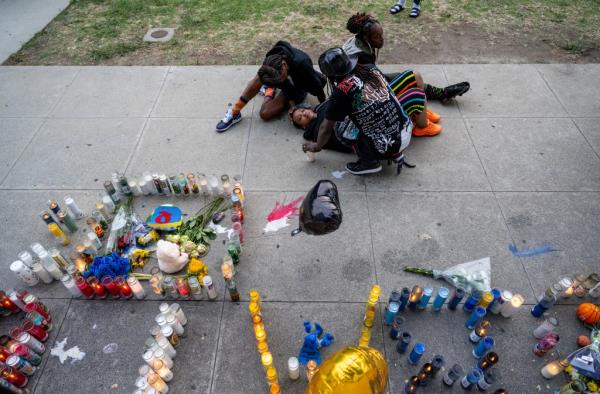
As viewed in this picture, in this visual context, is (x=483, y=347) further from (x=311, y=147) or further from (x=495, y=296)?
(x=311, y=147)

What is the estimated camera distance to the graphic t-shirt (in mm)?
3639

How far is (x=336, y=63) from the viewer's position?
3.45 meters

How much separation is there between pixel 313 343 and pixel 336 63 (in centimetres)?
238

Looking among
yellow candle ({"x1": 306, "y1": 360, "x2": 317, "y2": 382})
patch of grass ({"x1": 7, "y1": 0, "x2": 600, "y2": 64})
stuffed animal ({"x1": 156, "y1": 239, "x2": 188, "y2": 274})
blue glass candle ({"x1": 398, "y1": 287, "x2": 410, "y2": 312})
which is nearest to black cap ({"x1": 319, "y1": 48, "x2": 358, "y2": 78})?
blue glass candle ({"x1": 398, "y1": 287, "x2": 410, "y2": 312})

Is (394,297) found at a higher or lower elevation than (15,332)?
lower

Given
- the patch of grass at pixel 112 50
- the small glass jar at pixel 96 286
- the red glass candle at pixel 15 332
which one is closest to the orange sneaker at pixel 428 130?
the small glass jar at pixel 96 286

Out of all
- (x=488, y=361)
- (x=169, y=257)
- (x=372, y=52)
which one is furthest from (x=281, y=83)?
(x=488, y=361)

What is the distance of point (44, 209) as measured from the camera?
4.12 meters

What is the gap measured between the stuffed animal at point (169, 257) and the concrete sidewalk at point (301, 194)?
0.26m

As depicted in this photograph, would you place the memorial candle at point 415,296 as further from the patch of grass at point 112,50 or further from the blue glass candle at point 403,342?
the patch of grass at point 112,50

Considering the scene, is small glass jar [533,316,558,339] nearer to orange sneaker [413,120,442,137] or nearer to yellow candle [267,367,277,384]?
yellow candle [267,367,277,384]

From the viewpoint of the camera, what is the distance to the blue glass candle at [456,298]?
121 inches

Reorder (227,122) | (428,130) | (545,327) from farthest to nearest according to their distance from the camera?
(227,122), (428,130), (545,327)

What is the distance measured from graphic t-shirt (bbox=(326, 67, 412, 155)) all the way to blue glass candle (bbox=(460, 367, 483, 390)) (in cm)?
221
